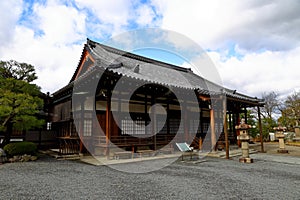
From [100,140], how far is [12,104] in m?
3.92

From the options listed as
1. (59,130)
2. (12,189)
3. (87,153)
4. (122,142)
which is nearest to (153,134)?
(122,142)

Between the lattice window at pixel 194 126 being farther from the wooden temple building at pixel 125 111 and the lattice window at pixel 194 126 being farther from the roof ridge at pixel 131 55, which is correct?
the roof ridge at pixel 131 55

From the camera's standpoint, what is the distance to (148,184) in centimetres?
473

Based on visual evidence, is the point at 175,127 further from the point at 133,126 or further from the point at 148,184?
the point at 148,184

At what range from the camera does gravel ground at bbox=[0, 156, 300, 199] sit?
3.97 meters

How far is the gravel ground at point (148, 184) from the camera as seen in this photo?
13.0ft

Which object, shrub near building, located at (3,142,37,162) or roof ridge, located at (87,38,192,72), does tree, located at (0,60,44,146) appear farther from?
roof ridge, located at (87,38,192,72)

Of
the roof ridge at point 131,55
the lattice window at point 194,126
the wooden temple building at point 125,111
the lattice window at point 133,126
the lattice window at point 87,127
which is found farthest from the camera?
the roof ridge at point 131,55

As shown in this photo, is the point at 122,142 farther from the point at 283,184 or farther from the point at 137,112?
the point at 283,184

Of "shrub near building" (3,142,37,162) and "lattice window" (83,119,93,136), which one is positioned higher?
"lattice window" (83,119,93,136)

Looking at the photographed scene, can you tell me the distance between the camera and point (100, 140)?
9.15 m

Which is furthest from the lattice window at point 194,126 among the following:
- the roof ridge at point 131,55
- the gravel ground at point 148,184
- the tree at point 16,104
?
the tree at point 16,104

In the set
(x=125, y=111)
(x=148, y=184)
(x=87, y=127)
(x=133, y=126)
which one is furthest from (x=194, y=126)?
(x=148, y=184)

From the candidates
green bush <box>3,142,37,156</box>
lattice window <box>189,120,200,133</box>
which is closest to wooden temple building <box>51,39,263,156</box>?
lattice window <box>189,120,200,133</box>
